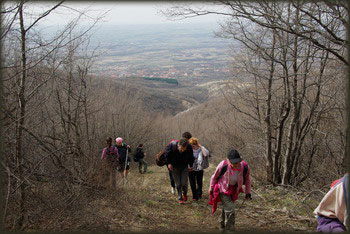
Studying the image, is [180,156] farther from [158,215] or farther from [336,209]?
[336,209]

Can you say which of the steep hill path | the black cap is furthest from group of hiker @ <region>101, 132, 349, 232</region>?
the steep hill path

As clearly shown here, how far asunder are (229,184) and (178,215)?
1970 millimetres

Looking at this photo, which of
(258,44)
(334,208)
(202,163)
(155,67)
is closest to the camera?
(334,208)

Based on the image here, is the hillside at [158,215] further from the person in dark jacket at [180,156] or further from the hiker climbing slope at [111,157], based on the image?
the person in dark jacket at [180,156]

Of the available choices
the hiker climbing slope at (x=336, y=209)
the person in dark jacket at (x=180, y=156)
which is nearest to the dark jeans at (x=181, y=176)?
the person in dark jacket at (x=180, y=156)

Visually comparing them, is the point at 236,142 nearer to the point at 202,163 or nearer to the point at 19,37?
the point at 202,163

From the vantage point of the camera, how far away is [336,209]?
2902 mm

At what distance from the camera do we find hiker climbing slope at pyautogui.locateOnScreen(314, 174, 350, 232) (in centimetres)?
283

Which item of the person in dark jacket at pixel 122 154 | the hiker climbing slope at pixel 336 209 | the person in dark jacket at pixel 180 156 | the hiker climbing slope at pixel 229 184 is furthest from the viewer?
the person in dark jacket at pixel 122 154

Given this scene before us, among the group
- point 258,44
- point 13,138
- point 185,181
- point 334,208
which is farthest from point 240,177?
point 258,44

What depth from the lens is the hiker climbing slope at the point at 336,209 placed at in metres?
2.83

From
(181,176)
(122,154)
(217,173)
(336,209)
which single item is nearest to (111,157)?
(122,154)

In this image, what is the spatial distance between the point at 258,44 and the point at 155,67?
6927 centimetres

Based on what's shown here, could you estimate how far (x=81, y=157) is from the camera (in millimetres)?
7020
